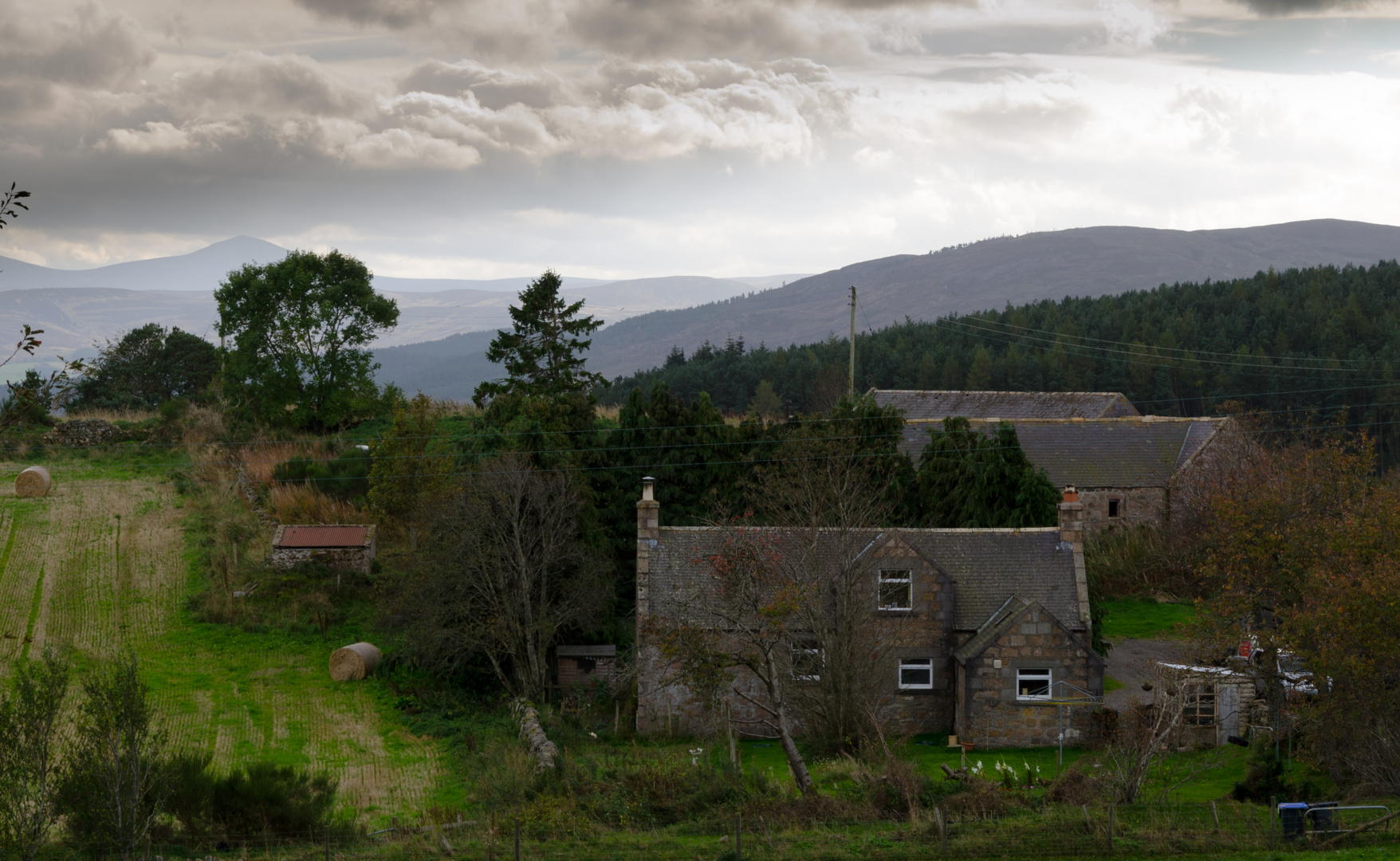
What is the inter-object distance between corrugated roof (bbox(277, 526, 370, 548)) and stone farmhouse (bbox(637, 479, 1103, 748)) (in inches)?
525

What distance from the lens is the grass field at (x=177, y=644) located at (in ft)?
80.8

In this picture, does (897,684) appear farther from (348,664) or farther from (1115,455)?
(1115,455)

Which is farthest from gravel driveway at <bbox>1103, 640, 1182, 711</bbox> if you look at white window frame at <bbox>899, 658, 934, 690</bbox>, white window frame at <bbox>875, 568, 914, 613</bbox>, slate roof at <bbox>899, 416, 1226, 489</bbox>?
slate roof at <bbox>899, 416, 1226, 489</bbox>

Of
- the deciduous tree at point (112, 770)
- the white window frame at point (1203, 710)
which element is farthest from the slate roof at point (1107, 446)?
the deciduous tree at point (112, 770)

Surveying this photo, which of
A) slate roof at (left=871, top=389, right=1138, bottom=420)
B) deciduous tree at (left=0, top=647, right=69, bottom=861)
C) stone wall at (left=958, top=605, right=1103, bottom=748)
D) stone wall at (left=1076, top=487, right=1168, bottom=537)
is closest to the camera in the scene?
deciduous tree at (left=0, top=647, right=69, bottom=861)

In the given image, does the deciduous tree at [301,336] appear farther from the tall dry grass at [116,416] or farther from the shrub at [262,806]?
the shrub at [262,806]

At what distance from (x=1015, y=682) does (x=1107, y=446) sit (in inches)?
1087

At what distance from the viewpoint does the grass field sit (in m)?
24.6

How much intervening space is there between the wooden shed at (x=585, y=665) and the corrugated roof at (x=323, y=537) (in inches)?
418

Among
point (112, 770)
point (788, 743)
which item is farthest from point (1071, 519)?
point (112, 770)

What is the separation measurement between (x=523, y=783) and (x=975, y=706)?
1212cm

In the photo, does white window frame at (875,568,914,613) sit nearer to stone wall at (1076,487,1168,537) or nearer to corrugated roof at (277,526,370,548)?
corrugated roof at (277,526,370,548)

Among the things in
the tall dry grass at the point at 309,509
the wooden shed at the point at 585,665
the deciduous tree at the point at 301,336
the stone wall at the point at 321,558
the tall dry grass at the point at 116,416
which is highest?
the deciduous tree at the point at 301,336

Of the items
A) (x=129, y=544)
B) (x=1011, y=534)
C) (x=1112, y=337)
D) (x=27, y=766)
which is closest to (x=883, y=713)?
(x=1011, y=534)
